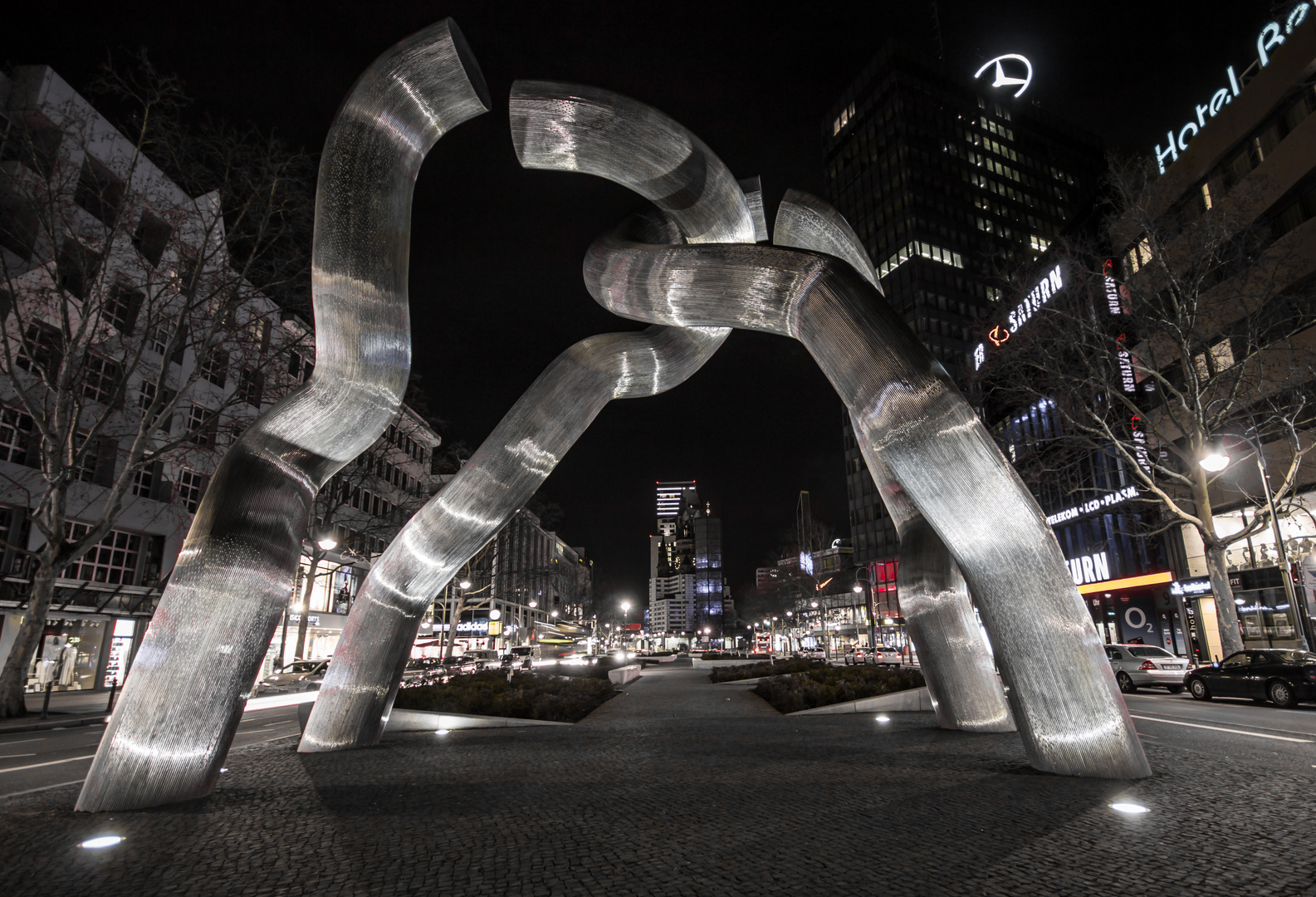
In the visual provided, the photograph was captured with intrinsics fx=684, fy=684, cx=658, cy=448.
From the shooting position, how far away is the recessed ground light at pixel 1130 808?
5.33 m

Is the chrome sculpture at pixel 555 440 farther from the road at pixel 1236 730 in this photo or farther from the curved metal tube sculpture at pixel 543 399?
the road at pixel 1236 730

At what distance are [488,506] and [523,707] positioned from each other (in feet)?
20.3

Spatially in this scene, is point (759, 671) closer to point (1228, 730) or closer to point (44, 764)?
point (1228, 730)

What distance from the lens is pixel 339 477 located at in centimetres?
3116

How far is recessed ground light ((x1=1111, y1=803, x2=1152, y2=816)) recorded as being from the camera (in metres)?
5.33

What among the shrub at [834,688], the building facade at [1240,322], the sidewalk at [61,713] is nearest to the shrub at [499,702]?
the shrub at [834,688]

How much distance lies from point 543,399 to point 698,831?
20.8ft

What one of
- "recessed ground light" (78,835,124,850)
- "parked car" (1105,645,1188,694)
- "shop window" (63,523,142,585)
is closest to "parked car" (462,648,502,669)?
"shop window" (63,523,142,585)

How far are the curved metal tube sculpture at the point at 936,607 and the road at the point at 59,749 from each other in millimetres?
11120

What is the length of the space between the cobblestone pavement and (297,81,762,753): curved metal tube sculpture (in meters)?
1.38

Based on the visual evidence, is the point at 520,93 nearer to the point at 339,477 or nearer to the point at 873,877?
the point at 873,877

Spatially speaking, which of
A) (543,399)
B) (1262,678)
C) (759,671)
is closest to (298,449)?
(543,399)

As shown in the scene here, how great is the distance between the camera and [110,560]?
1167 inches

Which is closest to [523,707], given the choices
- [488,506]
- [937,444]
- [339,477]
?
[488,506]
